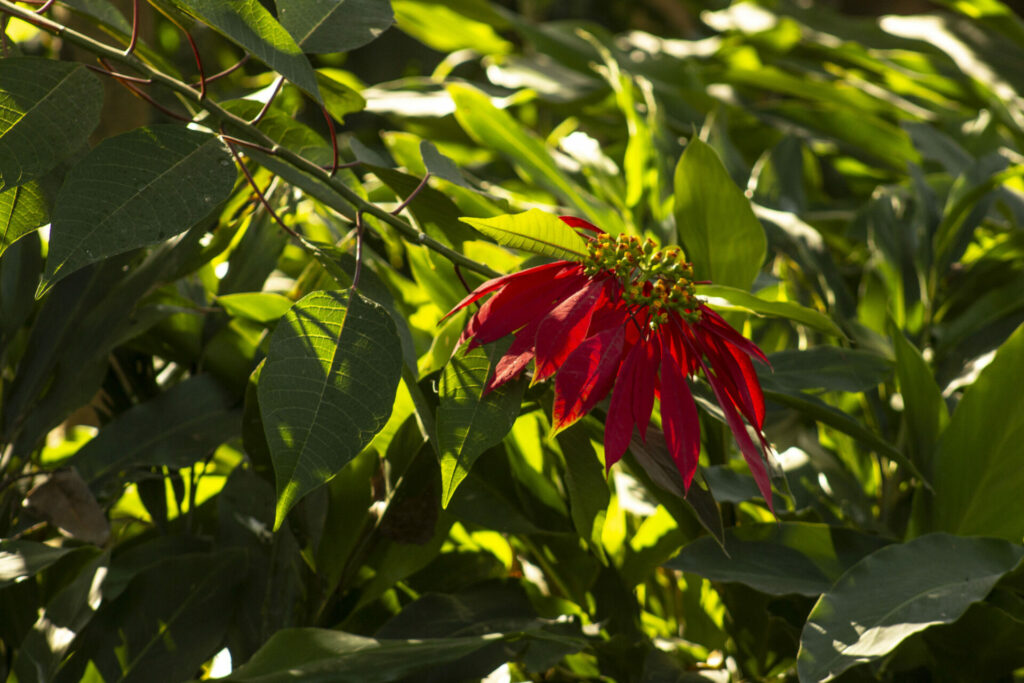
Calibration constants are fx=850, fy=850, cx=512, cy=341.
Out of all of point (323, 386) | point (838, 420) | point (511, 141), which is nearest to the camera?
point (323, 386)

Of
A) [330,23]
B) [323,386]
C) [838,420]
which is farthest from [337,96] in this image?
[838,420]

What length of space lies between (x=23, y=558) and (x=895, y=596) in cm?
37

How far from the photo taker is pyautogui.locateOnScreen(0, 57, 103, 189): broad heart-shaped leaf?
286 millimetres

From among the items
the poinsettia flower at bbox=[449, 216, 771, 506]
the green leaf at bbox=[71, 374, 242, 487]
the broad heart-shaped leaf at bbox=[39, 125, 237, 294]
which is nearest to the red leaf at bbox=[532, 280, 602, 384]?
the poinsettia flower at bbox=[449, 216, 771, 506]

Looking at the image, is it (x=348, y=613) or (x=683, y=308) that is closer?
(x=683, y=308)

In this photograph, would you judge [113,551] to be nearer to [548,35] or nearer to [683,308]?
[683,308]

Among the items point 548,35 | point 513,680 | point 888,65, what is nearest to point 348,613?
point 513,680

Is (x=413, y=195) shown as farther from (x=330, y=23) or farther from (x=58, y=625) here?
(x=58, y=625)

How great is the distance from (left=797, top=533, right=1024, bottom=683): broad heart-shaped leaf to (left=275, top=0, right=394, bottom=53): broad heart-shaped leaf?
0.98 ft

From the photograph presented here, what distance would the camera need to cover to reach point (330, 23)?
35 centimetres

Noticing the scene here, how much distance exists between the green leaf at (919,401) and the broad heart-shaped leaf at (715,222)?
0.09 meters

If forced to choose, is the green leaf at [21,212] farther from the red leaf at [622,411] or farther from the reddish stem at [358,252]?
the red leaf at [622,411]

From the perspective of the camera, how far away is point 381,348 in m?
0.30

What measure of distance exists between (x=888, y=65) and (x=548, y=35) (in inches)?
15.4
